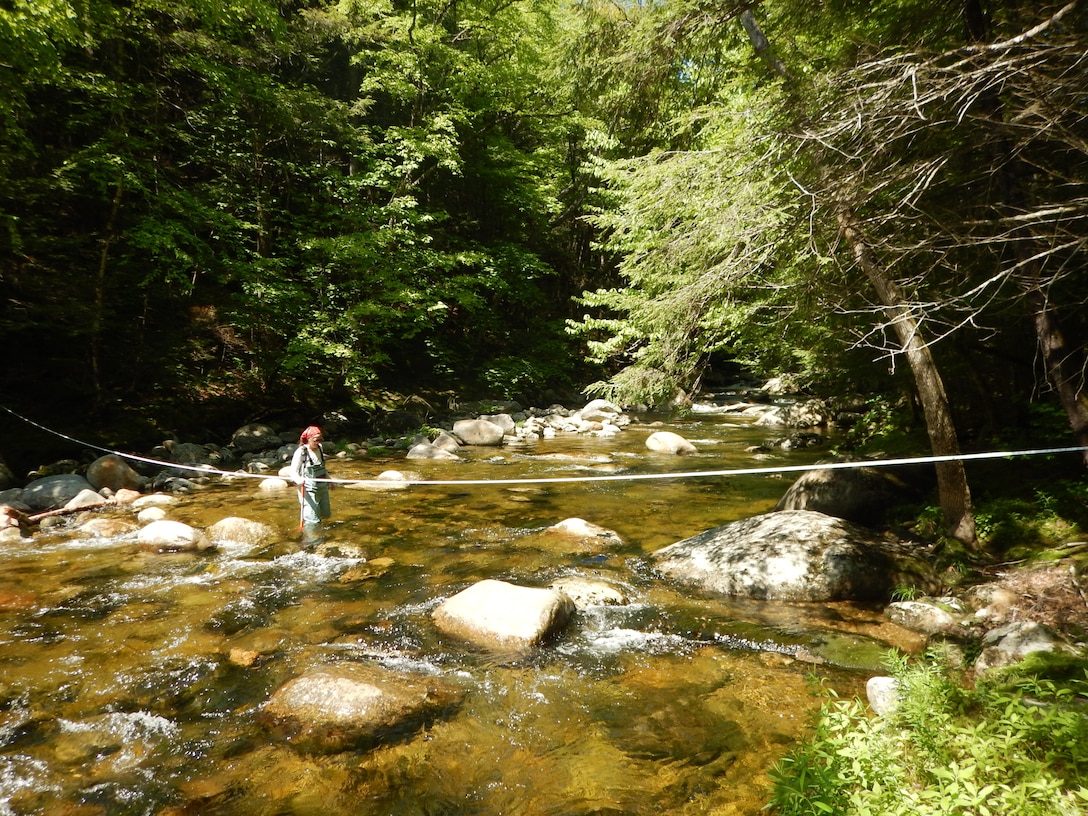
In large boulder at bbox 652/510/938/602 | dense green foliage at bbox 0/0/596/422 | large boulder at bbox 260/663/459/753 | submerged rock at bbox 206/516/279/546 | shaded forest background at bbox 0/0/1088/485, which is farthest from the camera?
dense green foliage at bbox 0/0/596/422

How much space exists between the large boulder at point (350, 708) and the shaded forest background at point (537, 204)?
3.95m

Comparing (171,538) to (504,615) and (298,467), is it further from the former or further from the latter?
(504,615)

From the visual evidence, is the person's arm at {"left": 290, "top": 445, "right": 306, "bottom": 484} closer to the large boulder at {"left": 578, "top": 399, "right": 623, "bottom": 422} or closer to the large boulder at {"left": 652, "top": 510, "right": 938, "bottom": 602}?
the large boulder at {"left": 652, "top": 510, "right": 938, "bottom": 602}

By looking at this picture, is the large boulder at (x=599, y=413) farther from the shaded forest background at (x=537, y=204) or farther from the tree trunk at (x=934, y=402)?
the tree trunk at (x=934, y=402)

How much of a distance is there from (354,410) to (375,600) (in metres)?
11.7

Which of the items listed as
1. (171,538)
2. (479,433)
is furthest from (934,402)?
(479,433)

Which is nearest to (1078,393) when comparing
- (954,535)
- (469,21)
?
(954,535)

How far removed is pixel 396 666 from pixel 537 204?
65.1 feet

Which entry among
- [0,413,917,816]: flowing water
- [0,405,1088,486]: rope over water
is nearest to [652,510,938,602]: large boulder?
[0,413,917,816]: flowing water

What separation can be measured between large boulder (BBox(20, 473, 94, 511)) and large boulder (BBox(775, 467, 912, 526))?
34.5 ft

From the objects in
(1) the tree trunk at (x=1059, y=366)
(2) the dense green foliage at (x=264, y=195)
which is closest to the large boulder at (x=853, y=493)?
(1) the tree trunk at (x=1059, y=366)

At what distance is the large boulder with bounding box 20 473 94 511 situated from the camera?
8062 mm

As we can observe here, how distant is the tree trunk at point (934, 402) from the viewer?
16.2 feet

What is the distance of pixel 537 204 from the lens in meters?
21.3
